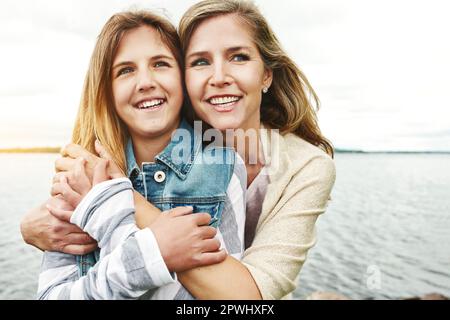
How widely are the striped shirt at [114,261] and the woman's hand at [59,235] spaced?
0.23ft

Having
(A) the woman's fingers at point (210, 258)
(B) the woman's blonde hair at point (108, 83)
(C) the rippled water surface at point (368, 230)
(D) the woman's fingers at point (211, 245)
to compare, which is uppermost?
(B) the woman's blonde hair at point (108, 83)

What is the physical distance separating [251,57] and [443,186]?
3.16 meters

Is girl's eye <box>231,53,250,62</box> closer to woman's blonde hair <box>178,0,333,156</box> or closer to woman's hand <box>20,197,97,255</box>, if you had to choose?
woman's blonde hair <box>178,0,333,156</box>

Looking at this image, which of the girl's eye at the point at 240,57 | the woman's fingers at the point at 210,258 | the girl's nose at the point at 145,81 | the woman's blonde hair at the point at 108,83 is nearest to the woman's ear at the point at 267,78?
the girl's eye at the point at 240,57

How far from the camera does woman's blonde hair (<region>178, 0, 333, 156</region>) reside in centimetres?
198

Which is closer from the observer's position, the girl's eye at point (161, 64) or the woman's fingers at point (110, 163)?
the woman's fingers at point (110, 163)

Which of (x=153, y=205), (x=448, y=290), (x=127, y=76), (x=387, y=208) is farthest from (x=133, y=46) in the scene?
(x=387, y=208)

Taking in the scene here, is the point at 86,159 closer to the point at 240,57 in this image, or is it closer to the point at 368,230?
the point at 240,57

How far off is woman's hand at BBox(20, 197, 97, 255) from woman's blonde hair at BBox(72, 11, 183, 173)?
0.94ft

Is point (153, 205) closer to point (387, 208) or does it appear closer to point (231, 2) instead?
point (231, 2)

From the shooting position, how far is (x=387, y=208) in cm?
805

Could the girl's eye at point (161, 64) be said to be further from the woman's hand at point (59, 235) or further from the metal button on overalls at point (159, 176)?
the woman's hand at point (59, 235)

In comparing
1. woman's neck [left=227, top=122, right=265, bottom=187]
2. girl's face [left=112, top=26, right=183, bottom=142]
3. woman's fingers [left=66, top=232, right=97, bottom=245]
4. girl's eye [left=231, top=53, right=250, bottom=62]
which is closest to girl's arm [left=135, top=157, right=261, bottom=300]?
woman's fingers [left=66, top=232, right=97, bottom=245]

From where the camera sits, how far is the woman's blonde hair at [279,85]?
1.98 meters
